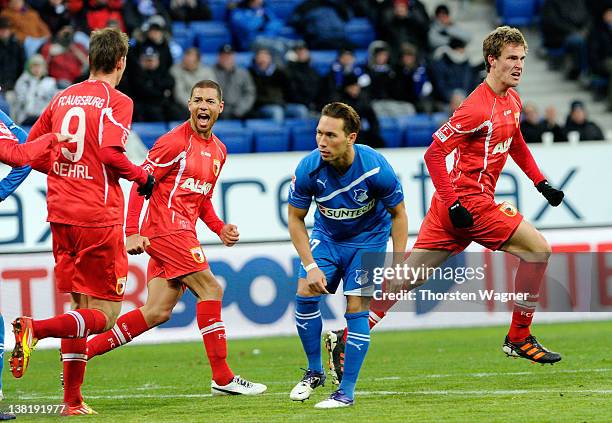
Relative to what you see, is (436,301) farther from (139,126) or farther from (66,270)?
(66,270)

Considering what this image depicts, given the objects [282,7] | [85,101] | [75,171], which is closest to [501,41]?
[85,101]

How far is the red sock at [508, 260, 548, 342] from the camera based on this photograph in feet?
32.5

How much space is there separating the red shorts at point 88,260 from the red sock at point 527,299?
10.8 feet

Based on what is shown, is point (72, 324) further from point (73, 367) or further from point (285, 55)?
point (285, 55)

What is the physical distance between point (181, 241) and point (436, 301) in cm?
588

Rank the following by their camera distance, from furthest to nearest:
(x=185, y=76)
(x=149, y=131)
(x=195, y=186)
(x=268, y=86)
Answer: (x=268, y=86), (x=185, y=76), (x=149, y=131), (x=195, y=186)

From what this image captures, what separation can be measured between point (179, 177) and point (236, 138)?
7630 millimetres

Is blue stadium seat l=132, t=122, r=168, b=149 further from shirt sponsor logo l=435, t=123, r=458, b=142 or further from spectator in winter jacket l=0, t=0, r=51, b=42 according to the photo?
shirt sponsor logo l=435, t=123, r=458, b=142

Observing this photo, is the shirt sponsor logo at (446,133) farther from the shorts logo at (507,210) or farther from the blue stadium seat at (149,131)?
the blue stadium seat at (149,131)

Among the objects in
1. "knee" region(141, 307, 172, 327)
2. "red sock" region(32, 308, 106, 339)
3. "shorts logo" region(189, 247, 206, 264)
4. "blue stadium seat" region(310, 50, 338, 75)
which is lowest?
"knee" region(141, 307, 172, 327)

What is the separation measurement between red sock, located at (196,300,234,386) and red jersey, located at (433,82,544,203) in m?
2.15

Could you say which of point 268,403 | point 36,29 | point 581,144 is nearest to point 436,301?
point 581,144

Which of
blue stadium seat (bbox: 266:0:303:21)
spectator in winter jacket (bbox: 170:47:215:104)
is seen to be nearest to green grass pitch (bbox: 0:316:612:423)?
spectator in winter jacket (bbox: 170:47:215:104)

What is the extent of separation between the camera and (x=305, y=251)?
8.47m
